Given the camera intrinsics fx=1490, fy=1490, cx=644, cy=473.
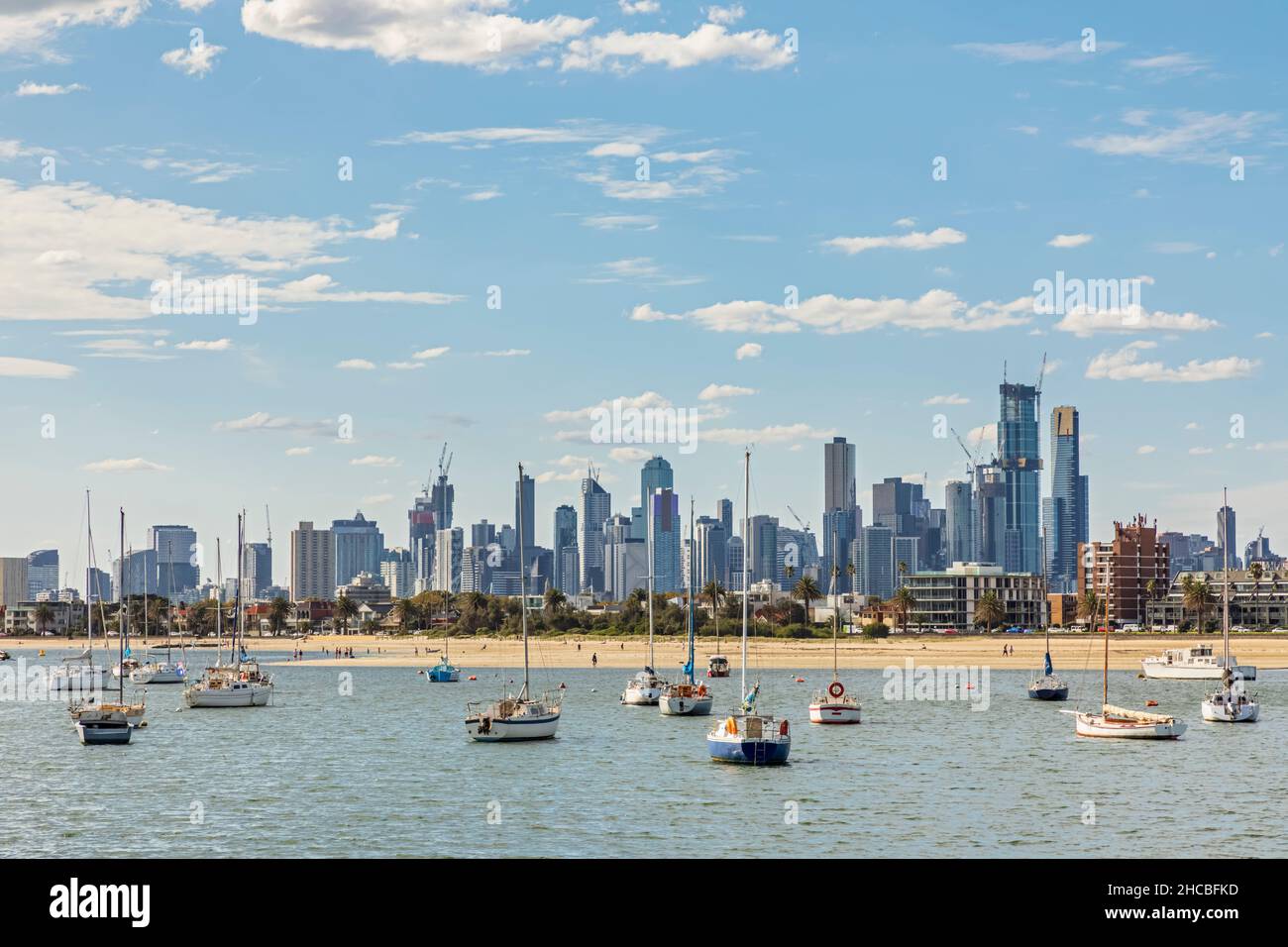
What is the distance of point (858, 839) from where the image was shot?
56719 mm

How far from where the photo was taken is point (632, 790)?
71438 millimetres

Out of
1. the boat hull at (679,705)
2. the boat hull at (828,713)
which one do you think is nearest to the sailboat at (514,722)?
the boat hull at (679,705)

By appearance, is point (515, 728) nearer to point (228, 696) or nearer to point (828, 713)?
point (828, 713)

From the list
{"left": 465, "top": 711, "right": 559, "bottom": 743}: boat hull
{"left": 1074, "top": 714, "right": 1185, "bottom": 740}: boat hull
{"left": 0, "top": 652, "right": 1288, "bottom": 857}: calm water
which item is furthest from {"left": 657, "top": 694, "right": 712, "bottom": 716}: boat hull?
{"left": 1074, "top": 714, "right": 1185, "bottom": 740}: boat hull

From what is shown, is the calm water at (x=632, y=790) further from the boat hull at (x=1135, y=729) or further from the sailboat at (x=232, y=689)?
the sailboat at (x=232, y=689)

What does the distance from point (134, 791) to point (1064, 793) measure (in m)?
44.9

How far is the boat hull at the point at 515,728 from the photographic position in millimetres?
92125

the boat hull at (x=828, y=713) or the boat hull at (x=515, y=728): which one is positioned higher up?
the boat hull at (x=515, y=728)

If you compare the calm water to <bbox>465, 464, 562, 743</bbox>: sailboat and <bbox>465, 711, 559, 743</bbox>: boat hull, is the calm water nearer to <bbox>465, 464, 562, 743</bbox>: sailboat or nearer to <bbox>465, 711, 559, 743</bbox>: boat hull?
<bbox>465, 711, 559, 743</bbox>: boat hull

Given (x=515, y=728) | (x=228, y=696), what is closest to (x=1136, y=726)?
(x=515, y=728)

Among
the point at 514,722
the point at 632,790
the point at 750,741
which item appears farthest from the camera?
the point at 514,722

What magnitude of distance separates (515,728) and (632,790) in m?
22.2

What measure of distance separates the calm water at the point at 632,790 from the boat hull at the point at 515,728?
854mm
